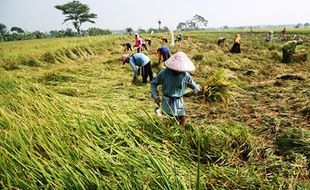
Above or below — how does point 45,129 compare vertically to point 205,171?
above

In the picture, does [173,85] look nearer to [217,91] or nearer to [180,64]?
[180,64]

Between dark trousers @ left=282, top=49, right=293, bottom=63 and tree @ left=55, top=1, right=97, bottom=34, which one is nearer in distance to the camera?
dark trousers @ left=282, top=49, right=293, bottom=63

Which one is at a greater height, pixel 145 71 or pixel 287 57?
pixel 145 71

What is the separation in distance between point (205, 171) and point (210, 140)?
28.0 inches

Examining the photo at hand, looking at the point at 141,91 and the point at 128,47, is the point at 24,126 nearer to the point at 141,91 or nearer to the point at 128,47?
the point at 141,91

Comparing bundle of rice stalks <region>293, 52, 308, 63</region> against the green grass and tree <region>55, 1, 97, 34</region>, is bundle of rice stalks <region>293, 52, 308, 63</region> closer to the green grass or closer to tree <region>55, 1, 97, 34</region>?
the green grass

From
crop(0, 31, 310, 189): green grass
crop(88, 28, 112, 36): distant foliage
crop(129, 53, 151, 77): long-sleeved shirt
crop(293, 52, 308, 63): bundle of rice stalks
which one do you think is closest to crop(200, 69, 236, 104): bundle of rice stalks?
crop(0, 31, 310, 189): green grass

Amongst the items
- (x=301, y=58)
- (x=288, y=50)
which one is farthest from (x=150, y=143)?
(x=301, y=58)

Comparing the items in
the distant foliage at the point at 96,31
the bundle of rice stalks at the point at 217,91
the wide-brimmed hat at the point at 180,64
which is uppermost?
the distant foliage at the point at 96,31

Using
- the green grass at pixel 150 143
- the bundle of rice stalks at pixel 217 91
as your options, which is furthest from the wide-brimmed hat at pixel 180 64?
the bundle of rice stalks at pixel 217 91

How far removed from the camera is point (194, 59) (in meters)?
10.9

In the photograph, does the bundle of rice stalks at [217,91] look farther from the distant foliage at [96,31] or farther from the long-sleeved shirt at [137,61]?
the distant foliage at [96,31]

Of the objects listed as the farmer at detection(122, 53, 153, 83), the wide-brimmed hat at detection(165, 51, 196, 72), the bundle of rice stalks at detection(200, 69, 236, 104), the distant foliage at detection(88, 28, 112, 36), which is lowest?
the bundle of rice stalks at detection(200, 69, 236, 104)

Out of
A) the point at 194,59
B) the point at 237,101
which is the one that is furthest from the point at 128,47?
the point at 237,101
